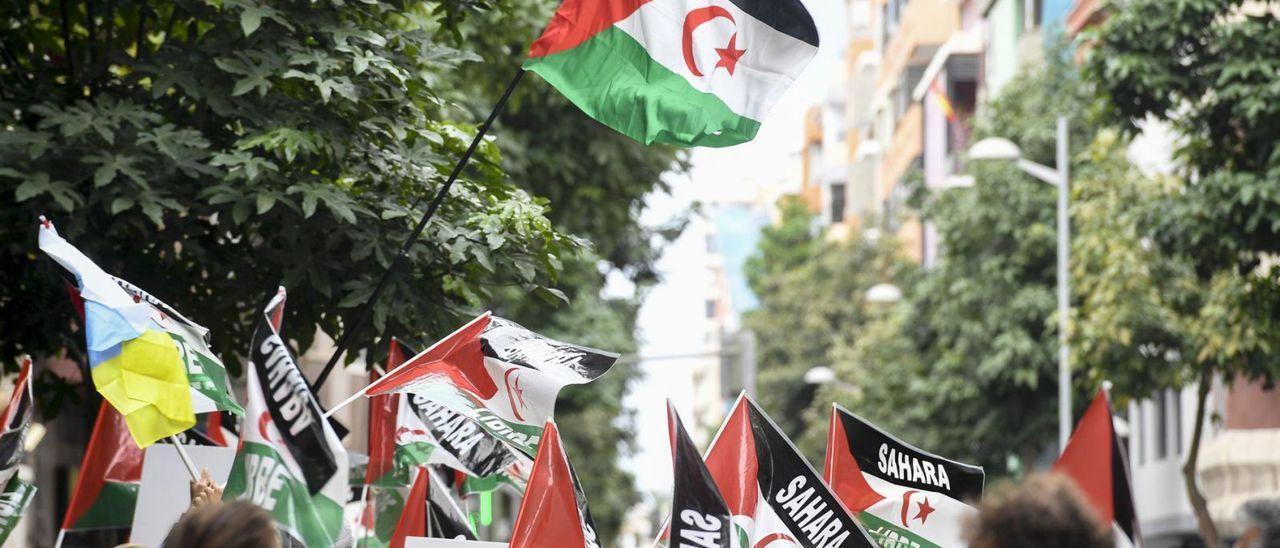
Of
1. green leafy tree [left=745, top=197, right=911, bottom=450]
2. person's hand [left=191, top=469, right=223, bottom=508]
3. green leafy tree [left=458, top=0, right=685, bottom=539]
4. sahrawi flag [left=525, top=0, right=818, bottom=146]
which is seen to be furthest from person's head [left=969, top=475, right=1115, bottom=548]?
green leafy tree [left=745, top=197, right=911, bottom=450]

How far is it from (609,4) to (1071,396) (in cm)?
1995

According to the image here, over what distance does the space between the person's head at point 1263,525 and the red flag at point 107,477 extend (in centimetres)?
565

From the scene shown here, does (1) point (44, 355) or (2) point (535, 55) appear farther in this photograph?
(1) point (44, 355)

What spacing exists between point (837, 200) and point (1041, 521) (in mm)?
80217

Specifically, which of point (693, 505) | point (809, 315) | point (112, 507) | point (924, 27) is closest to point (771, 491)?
point (693, 505)

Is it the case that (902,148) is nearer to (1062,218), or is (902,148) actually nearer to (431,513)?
(1062,218)

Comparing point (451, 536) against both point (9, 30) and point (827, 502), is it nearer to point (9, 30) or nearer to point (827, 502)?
point (827, 502)

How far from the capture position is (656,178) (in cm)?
1900

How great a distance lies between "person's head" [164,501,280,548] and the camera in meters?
5.05

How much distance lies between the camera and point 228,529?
5.06m

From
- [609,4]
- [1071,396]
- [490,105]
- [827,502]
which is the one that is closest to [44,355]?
[609,4]

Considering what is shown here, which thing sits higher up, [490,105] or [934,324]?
[490,105]

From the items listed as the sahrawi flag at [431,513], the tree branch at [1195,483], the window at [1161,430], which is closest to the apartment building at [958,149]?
the window at [1161,430]

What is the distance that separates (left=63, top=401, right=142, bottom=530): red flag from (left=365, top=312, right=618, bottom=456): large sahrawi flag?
76.0 inches
